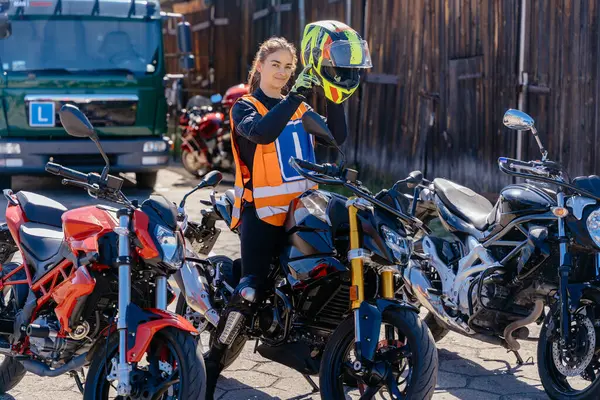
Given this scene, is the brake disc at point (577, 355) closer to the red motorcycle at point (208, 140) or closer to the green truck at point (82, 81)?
the green truck at point (82, 81)

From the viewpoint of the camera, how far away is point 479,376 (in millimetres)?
5746

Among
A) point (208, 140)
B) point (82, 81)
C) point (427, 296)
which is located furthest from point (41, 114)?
point (427, 296)

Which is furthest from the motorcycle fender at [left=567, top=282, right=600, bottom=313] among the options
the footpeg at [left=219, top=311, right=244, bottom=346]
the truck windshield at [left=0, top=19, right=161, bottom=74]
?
the truck windshield at [left=0, top=19, right=161, bottom=74]

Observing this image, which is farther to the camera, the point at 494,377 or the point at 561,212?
the point at 494,377

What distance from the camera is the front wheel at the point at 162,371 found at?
4.11 m

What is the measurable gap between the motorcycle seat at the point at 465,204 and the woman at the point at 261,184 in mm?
1210

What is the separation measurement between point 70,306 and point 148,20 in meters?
8.59

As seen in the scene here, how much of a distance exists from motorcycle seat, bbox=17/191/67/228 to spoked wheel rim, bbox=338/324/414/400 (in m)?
1.60

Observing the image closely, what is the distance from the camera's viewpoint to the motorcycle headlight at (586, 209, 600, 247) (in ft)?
16.4

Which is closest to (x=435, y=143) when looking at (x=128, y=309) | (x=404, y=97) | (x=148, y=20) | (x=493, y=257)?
(x=404, y=97)

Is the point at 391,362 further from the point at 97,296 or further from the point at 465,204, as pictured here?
the point at 465,204

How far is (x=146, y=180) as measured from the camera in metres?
13.4

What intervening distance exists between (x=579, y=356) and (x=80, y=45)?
8708 mm

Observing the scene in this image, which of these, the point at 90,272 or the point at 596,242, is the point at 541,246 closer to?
the point at 596,242
